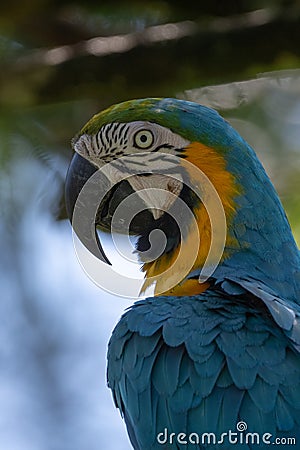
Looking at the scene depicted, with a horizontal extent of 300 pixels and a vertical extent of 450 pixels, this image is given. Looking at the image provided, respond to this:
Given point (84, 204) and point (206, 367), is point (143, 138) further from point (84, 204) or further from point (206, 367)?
point (206, 367)

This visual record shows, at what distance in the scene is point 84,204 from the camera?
2.45 m

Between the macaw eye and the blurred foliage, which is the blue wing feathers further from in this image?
the blurred foliage

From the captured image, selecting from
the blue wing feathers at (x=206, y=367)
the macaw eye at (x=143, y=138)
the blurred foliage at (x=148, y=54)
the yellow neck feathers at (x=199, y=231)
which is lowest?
the blue wing feathers at (x=206, y=367)

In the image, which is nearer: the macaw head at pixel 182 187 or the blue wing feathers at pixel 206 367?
the blue wing feathers at pixel 206 367

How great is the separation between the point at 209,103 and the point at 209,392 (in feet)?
3.92

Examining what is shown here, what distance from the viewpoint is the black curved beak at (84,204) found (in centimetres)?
245

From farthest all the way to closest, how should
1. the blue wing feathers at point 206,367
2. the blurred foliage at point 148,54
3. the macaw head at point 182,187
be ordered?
the blurred foliage at point 148,54, the macaw head at point 182,187, the blue wing feathers at point 206,367

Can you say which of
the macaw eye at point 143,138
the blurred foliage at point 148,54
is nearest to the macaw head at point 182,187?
the macaw eye at point 143,138

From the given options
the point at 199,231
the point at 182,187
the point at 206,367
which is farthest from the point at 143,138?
the point at 206,367

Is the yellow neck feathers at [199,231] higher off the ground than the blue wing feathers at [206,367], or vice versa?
the yellow neck feathers at [199,231]

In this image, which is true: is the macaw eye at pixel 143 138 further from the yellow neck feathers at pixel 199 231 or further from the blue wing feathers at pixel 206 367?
the blue wing feathers at pixel 206 367

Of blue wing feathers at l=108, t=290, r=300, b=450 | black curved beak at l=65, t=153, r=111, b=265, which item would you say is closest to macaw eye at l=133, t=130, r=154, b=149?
black curved beak at l=65, t=153, r=111, b=265

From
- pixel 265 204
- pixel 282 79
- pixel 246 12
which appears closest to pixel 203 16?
pixel 246 12

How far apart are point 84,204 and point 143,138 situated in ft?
0.69
